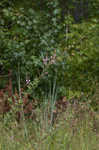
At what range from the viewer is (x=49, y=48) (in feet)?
17.2

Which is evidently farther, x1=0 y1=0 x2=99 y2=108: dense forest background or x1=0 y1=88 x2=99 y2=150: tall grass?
x1=0 y1=0 x2=99 y2=108: dense forest background

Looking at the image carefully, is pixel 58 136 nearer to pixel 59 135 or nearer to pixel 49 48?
pixel 59 135

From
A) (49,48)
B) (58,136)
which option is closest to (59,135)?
(58,136)

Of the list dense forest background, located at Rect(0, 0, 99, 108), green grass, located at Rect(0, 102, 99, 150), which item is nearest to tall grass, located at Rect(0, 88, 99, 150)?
green grass, located at Rect(0, 102, 99, 150)

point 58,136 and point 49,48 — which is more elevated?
point 49,48

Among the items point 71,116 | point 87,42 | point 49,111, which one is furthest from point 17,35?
point 71,116

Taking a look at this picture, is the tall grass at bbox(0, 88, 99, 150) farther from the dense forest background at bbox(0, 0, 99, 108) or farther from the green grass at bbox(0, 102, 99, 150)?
the dense forest background at bbox(0, 0, 99, 108)

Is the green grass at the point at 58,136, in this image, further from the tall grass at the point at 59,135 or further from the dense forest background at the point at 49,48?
the dense forest background at the point at 49,48

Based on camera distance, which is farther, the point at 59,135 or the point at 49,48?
the point at 49,48

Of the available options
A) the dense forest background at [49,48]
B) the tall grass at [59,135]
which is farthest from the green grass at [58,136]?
the dense forest background at [49,48]

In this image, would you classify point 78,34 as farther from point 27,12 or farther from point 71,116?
point 71,116

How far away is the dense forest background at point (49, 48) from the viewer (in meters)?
5.30

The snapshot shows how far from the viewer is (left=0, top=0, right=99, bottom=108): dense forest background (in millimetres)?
5301

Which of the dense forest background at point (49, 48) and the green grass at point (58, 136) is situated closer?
the green grass at point (58, 136)
